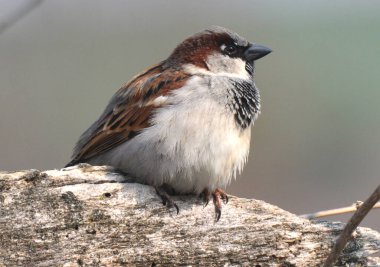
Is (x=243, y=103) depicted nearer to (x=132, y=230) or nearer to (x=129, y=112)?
(x=129, y=112)

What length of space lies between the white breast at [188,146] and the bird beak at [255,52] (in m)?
0.54

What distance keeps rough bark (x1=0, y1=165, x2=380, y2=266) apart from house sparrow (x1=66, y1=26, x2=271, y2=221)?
0.43 ft

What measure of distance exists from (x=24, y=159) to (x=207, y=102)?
4671 millimetres

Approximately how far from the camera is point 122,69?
14070mm

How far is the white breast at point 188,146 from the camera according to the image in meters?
4.20

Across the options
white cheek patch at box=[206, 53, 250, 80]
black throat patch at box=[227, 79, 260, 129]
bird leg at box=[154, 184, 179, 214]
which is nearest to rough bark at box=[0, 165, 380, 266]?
bird leg at box=[154, 184, 179, 214]

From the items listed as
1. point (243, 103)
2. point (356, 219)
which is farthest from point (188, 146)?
point (356, 219)

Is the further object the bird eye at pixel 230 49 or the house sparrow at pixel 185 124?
the bird eye at pixel 230 49

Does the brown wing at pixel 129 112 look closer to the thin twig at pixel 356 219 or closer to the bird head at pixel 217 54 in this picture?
the bird head at pixel 217 54

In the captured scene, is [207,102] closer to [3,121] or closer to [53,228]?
[53,228]

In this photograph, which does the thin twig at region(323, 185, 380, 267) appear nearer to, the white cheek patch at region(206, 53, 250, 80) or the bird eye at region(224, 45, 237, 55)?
the white cheek patch at region(206, 53, 250, 80)

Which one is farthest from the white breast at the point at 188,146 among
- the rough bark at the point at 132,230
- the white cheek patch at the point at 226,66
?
the white cheek patch at the point at 226,66

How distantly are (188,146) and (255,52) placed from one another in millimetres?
921

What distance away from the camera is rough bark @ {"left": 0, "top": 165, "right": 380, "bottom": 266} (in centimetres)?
375
